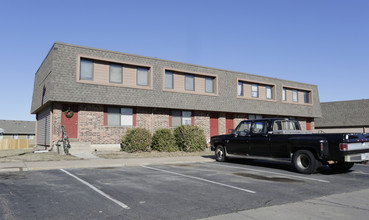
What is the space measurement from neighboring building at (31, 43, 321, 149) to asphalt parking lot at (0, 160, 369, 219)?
31.7ft

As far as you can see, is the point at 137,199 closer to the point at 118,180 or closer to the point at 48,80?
the point at 118,180

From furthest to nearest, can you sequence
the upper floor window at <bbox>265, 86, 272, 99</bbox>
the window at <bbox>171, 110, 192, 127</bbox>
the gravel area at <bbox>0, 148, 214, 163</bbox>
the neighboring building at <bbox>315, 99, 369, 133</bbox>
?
the neighboring building at <bbox>315, 99, 369, 133</bbox> → the upper floor window at <bbox>265, 86, 272, 99</bbox> → the window at <bbox>171, 110, 192, 127</bbox> → the gravel area at <bbox>0, 148, 214, 163</bbox>

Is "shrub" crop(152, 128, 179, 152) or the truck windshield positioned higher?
the truck windshield

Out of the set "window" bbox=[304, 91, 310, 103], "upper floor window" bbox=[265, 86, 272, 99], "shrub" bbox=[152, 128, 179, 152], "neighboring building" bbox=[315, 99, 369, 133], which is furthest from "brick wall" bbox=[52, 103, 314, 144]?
"neighboring building" bbox=[315, 99, 369, 133]

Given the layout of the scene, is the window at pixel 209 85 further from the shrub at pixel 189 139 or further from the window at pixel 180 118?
the shrub at pixel 189 139

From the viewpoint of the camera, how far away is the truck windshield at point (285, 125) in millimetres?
11932

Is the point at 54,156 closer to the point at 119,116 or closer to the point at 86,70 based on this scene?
the point at 119,116

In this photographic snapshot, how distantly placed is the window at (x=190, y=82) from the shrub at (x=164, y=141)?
5.00m

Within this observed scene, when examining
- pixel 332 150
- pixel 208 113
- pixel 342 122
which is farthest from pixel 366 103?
pixel 332 150

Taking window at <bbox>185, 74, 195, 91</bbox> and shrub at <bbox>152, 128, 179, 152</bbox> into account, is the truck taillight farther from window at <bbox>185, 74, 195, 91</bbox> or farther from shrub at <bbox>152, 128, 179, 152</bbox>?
window at <bbox>185, 74, 195, 91</bbox>

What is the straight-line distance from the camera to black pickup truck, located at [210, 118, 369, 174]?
32.1 ft

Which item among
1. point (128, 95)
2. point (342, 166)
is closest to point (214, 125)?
point (128, 95)

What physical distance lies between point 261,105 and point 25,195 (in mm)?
24809

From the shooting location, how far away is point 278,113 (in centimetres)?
2969
